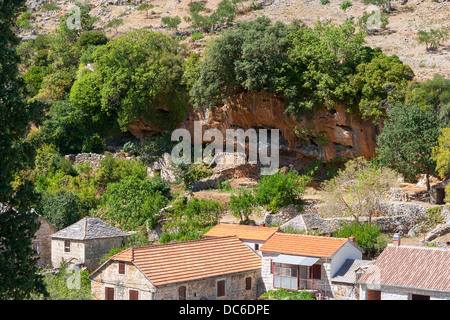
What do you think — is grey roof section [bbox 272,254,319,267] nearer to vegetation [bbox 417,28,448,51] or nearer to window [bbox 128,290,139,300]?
window [bbox 128,290,139,300]

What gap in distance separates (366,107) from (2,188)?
77.3ft

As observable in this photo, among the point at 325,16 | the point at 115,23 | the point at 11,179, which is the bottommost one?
the point at 11,179

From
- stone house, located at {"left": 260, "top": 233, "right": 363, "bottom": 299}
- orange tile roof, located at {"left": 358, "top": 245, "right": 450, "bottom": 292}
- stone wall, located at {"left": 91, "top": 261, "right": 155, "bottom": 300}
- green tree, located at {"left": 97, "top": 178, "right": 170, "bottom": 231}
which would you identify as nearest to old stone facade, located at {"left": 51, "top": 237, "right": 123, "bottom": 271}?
green tree, located at {"left": 97, "top": 178, "right": 170, "bottom": 231}

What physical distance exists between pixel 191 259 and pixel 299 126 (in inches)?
609

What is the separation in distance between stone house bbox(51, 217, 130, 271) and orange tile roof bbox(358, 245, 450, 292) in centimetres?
1495

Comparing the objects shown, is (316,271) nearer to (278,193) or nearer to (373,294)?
(373,294)

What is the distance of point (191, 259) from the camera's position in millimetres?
26141

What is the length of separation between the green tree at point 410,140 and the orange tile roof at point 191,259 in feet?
33.7

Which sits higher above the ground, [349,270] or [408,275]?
[408,275]

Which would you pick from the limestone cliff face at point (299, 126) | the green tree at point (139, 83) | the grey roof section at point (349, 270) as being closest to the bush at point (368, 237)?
the grey roof section at point (349, 270)

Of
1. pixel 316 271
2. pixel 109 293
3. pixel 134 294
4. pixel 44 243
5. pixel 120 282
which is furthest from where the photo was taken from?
pixel 44 243

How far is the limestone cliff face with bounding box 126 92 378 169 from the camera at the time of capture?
37156mm

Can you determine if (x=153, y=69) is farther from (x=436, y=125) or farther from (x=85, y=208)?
(x=436, y=125)

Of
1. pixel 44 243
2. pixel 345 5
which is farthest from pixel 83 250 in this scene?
pixel 345 5
